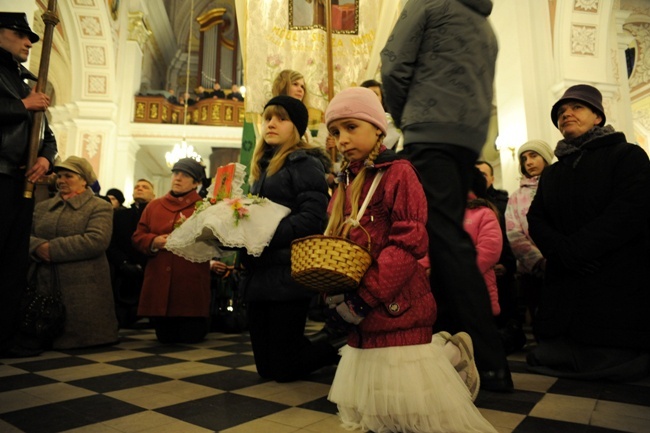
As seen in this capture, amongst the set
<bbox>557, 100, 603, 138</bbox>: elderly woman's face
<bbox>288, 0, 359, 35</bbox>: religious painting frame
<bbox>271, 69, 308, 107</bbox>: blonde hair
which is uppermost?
<bbox>288, 0, 359, 35</bbox>: religious painting frame

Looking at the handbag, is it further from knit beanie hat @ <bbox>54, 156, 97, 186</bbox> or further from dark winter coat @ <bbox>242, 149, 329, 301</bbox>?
dark winter coat @ <bbox>242, 149, 329, 301</bbox>

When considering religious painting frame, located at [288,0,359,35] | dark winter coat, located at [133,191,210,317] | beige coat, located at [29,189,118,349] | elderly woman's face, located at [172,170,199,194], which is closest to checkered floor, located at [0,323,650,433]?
beige coat, located at [29,189,118,349]

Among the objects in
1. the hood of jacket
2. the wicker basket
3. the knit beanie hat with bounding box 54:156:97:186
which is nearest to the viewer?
the wicker basket

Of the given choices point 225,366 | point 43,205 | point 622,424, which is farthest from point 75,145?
point 622,424

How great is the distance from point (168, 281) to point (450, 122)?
7.96ft

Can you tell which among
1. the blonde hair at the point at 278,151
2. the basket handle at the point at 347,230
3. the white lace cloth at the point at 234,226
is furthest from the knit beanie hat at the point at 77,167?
the basket handle at the point at 347,230

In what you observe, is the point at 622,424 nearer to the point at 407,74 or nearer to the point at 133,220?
the point at 407,74

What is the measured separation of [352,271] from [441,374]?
42cm

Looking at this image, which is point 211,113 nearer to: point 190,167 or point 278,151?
point 190,167

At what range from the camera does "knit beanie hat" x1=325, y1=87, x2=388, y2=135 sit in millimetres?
1407

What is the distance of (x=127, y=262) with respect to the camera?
393 centimetres

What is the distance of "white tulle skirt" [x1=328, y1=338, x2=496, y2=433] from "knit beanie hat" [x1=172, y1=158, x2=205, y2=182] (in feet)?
8.51

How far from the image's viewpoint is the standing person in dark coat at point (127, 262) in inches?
153

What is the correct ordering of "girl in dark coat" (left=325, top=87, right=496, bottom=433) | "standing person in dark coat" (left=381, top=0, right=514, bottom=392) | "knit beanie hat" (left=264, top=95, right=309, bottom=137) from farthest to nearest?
1. "knit beanie hat" (left=264, top=95, right=309, bottom=137)
2. "standing person in dark coat" (left=381, top=0, right=514, bottom=392)
3. "girl in dark coat" (left=325, top=87, right=496, bottom=433)
